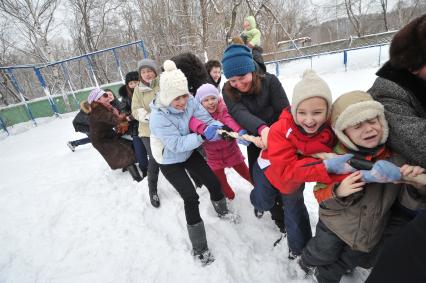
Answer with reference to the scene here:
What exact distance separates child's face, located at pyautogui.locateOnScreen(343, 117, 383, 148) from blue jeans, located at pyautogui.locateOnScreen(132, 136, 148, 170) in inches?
120

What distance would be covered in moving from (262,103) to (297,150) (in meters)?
0.66

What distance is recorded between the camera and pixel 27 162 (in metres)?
6.01

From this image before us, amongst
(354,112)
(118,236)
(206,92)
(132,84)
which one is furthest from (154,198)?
(354,112)

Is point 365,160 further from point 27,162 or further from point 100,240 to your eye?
point 27,162

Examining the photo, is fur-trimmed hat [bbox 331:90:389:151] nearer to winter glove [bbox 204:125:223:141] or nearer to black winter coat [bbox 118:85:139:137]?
winter glove [bbox 204:125:223:141]

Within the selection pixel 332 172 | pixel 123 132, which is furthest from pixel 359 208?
pixel 123 132

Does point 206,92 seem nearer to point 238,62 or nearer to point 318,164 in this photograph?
point 238,62

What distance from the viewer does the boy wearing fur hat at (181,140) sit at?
214 centimetres

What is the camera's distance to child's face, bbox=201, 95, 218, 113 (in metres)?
2.62

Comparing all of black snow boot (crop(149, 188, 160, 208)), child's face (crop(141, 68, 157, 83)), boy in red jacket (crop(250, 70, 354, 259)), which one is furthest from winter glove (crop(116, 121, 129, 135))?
boy in red jacket (crop(250, 70, 354, 259))

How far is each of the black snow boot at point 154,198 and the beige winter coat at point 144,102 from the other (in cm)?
71

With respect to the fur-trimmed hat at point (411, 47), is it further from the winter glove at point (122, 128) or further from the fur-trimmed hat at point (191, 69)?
the winter glove at point (122, 128)

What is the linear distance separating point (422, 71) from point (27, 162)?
7.14 m

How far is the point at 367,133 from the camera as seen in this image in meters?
1.28
